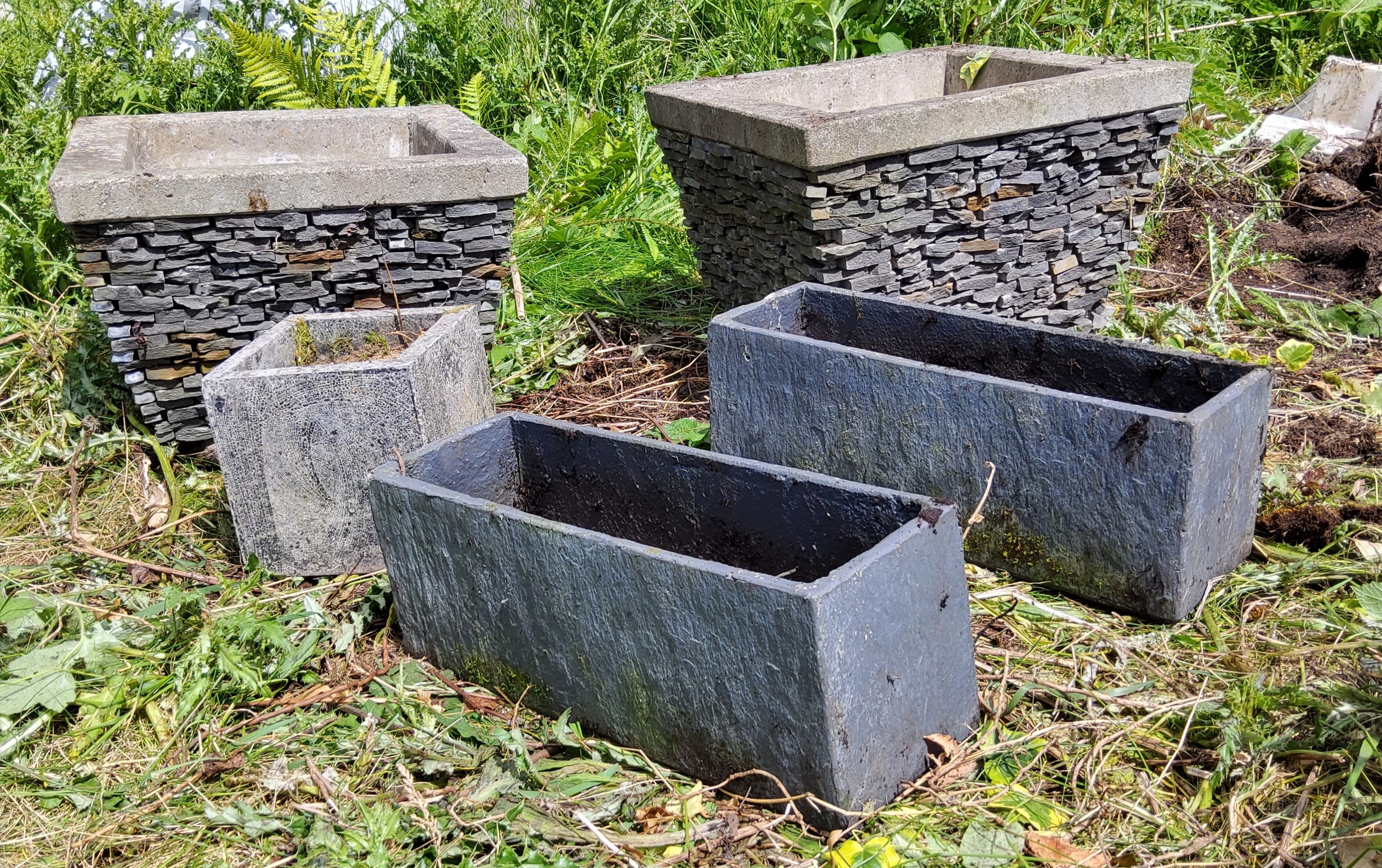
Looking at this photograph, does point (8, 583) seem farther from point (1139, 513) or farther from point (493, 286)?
point (1139, 513)

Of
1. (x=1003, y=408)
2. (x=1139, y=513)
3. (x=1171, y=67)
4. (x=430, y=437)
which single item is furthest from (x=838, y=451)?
(x=1171, y=67)

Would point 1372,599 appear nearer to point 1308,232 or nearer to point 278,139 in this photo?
point 1308,232

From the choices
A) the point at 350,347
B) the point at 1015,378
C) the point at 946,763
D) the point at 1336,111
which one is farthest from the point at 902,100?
the point at 946,763

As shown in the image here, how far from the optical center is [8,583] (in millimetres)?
3236

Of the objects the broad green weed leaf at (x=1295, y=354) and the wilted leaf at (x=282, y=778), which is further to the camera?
the broad green weed leaf at (x=1295, y=354)

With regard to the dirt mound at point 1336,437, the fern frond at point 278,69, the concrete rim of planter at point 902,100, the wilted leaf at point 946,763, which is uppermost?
the fern frond at point 278,69

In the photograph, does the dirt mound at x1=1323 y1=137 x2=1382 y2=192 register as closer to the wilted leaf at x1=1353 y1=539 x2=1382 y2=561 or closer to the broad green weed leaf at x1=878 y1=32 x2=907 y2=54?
the broad green weed leaf at x1=878 y1=32 x2=907 y2=54

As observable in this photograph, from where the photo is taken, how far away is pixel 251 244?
148 inches

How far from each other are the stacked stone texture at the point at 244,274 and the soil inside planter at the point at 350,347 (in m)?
0.44

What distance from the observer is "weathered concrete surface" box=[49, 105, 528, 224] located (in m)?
3.60

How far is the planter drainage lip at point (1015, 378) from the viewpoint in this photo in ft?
8.87

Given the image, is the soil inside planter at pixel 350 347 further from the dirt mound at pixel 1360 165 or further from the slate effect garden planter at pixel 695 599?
the dirt mound at pixel 1360 165

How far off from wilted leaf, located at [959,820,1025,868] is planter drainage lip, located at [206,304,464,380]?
1717 mm

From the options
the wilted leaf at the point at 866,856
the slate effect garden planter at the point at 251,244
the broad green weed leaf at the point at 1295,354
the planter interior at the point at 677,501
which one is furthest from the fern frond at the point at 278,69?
the wilted leaf at the point at 866,856
